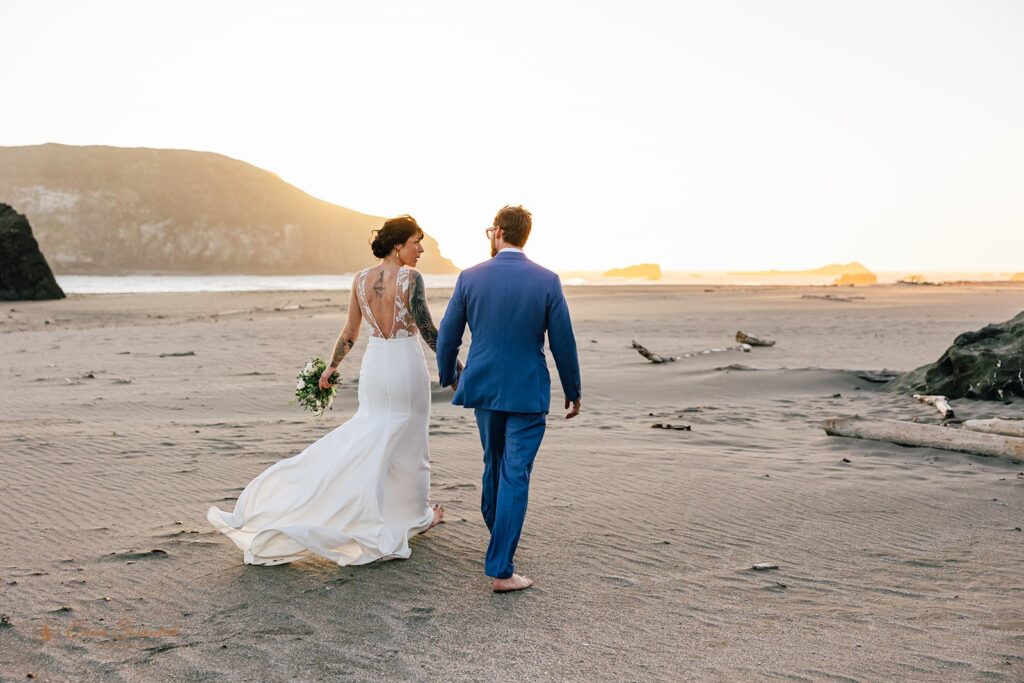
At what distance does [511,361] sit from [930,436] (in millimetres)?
5871

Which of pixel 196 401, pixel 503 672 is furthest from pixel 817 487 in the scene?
pixel 196 401

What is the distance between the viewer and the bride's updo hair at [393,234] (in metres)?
5.37

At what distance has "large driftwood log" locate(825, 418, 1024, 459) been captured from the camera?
8141 mm

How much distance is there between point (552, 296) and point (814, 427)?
6.77 m

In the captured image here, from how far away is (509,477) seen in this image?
4816 millimetres

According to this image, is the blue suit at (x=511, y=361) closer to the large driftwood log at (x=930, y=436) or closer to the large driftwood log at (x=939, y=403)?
the large driftwood log at (x=930, y=436)

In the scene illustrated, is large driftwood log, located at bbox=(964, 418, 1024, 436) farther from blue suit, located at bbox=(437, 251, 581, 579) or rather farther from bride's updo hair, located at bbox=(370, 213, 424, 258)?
bride's updo hair, located at bbox=(370, 213, 424, 258)

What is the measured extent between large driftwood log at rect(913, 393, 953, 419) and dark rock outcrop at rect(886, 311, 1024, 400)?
0.32 metres

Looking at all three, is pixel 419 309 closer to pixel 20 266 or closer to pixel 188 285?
pixel 20 266

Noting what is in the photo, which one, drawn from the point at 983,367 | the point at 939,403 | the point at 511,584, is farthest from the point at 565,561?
the point at 983,367

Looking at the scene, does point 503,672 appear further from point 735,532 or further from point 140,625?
point 735,532

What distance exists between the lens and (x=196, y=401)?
12.4m

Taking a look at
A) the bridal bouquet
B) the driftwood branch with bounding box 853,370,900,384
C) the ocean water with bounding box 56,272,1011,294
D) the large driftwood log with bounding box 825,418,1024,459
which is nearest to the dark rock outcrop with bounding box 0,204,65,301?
the ocean water with bounding box 56,272,1011,294

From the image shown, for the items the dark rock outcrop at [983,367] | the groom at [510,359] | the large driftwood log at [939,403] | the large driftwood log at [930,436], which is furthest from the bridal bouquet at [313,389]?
the dark rock outcrop at [983,367]
